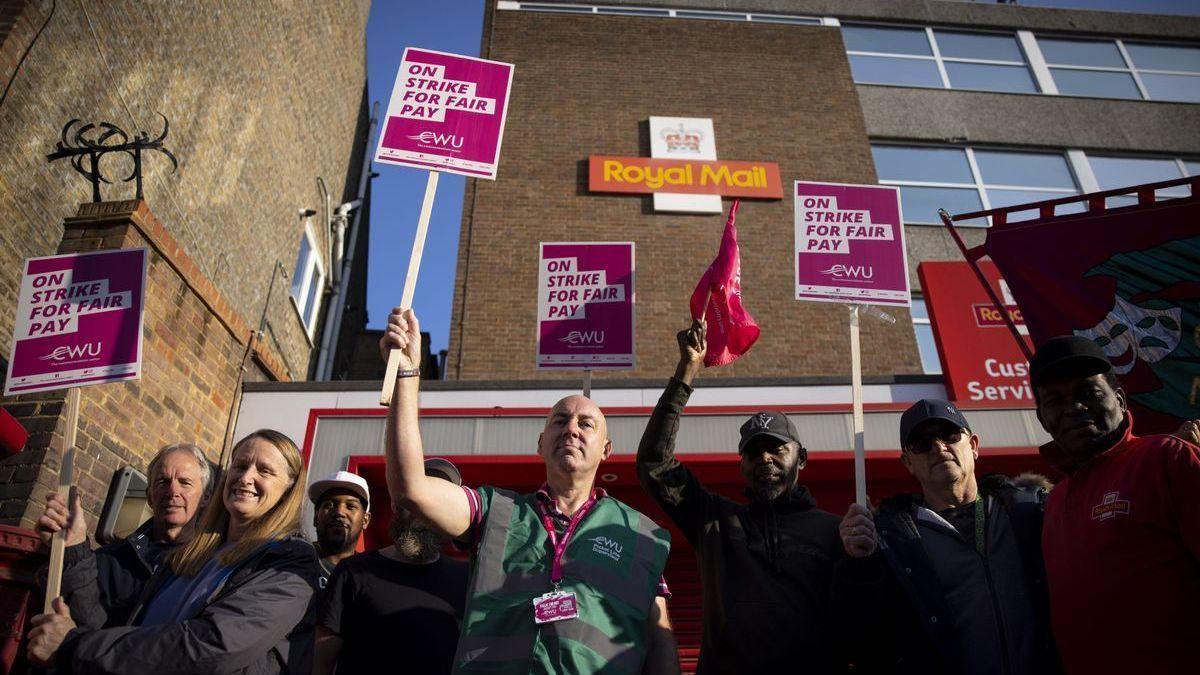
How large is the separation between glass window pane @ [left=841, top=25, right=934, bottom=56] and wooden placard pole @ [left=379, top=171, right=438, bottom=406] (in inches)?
543

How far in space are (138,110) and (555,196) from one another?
19.5 ft

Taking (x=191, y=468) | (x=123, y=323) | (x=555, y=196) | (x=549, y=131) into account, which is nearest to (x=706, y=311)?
(x=191, y=468)

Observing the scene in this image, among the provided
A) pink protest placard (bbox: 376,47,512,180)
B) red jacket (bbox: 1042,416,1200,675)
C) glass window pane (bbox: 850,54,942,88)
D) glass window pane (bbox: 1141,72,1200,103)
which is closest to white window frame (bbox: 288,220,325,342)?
pink protest placard (bbox: 376,47,512,180)

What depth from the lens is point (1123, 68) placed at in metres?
16.0

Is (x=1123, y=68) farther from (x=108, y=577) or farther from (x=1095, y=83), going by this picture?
(x=108, y=577)

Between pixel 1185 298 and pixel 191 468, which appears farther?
pixel 1185 298

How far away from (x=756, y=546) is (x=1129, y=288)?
2.83 metres

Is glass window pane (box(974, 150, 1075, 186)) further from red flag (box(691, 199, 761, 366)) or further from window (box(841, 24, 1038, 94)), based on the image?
red flag (box(691, 199, 761, 366))

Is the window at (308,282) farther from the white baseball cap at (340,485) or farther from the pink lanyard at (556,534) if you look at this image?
the pink lanyard at (556,534)

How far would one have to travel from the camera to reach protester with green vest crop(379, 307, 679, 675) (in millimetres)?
2287

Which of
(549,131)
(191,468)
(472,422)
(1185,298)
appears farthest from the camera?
(549,131)

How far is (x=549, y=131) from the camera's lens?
1279 centimetres

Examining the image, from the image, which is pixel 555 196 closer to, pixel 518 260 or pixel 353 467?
pixel 518 260

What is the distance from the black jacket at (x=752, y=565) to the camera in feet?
8.73
